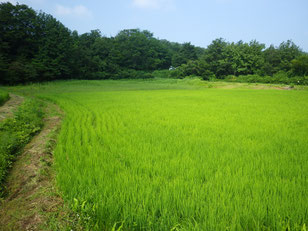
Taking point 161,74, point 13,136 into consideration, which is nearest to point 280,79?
point 161,74

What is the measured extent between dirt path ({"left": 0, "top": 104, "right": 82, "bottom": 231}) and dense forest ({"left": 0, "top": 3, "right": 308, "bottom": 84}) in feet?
84.7

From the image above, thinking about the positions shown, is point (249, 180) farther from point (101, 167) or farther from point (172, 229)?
point (101, 167)

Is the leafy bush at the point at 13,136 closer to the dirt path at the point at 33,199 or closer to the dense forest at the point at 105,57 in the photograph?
the dirt path at the point at 33,199

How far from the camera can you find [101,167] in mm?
2525

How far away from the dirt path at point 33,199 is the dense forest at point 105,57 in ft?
84.7

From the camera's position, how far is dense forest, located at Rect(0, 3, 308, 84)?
1034 inches

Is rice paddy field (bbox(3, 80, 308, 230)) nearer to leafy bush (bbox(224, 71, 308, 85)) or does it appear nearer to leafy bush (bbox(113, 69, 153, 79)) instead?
leafy bush (bbox(224, 71, 308, 85))

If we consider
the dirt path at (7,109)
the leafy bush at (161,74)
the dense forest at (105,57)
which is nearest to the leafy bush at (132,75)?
the dense forest at (105,57)

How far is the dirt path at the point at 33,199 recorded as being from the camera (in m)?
1.72

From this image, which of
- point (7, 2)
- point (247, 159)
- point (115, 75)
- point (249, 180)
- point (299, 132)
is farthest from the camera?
point (115, 75)

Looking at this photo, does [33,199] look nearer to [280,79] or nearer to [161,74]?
[280,79]

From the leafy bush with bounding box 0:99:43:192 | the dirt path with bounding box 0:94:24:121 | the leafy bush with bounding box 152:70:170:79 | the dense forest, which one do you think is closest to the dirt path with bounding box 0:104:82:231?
the leafy bush with bounding box 0:99:43:192

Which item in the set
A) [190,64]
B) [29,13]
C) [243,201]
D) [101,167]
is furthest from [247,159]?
[190,64]

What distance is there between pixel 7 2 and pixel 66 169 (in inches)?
1438
